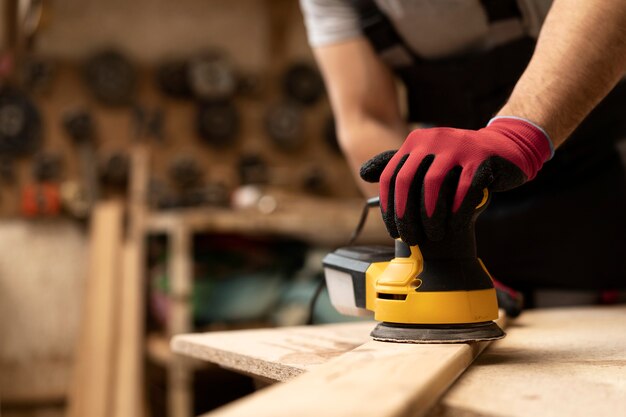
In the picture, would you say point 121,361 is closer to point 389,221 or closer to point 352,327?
point 352,327

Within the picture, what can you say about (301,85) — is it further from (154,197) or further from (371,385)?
(371,385)

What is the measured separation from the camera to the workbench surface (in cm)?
70

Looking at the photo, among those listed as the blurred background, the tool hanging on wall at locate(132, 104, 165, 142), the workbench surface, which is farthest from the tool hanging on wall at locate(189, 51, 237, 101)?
the workbench surface

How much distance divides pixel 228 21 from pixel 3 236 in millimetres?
1530

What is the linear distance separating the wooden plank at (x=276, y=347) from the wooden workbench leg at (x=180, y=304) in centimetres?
149

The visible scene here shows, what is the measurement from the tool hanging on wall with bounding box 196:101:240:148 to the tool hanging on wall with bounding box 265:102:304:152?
19 centimetres

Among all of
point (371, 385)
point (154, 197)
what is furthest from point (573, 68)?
point (154, 197)

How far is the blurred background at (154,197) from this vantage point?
9.70ft

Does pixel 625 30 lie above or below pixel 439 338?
above

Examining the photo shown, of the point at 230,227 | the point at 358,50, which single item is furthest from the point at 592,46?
the point at 230,227

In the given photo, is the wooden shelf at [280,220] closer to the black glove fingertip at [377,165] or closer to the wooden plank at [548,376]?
the wooden plank at [548,376]

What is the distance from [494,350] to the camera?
1.00 meters

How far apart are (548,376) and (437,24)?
92 centimetres

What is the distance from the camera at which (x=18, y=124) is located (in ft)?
11.8
